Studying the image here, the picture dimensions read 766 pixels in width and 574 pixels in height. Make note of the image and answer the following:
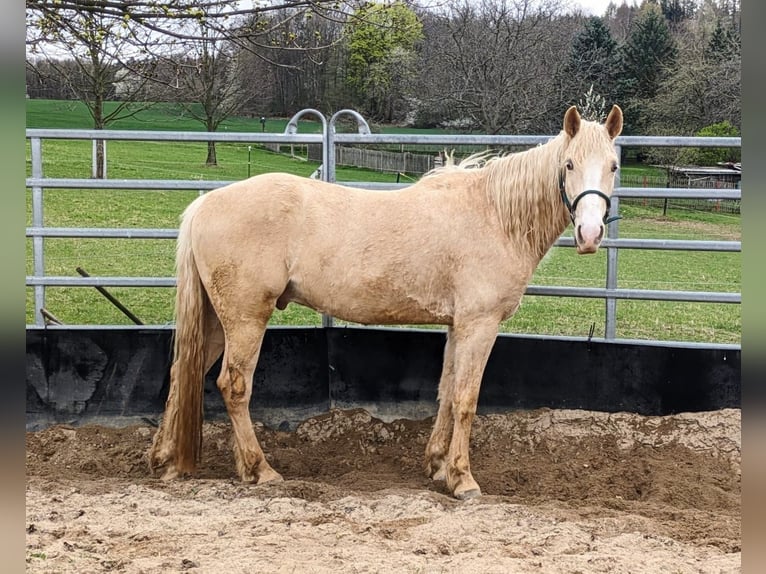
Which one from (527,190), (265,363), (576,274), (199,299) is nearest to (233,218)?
(199,299)

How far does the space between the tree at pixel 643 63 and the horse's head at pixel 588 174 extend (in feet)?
81.1

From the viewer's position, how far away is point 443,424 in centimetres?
445

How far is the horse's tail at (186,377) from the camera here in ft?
13.8

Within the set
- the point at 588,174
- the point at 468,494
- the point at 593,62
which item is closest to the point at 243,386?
the point at 468,494

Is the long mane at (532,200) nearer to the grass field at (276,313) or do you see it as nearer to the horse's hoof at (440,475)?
the grass field at (276,313)

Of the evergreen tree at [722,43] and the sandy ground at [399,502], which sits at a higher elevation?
the evergreen tree at [722,43]

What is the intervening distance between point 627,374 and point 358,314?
1.90 metres

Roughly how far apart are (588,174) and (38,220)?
3.55 m

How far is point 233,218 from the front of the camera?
13.4 ft

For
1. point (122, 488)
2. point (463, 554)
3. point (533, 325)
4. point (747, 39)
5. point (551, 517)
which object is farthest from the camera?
point (533, 325)

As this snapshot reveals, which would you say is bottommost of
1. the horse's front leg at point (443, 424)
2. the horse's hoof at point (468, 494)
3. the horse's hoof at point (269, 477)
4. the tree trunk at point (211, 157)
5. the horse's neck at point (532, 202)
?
the horse's hoof at point (468, 494)

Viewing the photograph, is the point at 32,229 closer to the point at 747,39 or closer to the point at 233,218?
the point at 233,218

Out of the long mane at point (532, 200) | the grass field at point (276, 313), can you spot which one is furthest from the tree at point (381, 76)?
the long mane at point (532, 200)

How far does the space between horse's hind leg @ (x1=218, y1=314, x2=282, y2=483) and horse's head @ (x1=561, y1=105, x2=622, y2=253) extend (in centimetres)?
176
